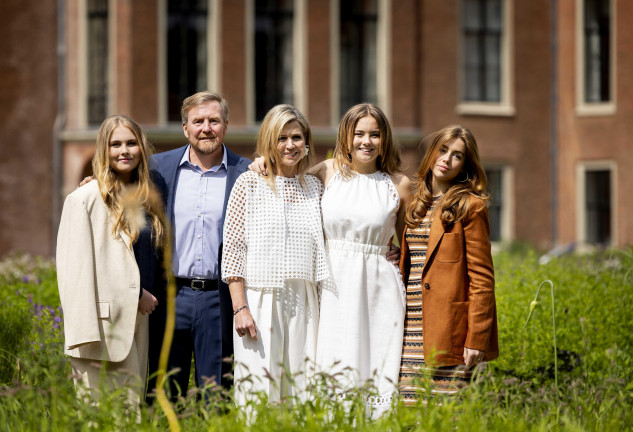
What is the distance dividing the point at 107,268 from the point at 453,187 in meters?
1.90

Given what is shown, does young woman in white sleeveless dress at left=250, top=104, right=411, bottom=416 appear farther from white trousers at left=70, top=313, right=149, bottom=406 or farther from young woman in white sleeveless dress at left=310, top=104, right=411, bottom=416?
white trousers at left=70, top=313, right=149, bottom=406

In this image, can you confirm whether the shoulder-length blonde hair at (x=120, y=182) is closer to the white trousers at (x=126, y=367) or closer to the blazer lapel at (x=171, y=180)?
the blazer lapel at (x=171, y=180)

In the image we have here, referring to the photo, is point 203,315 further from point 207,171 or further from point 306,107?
point 306,107

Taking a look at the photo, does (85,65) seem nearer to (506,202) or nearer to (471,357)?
(506,202)

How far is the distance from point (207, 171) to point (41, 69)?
51.3 ft

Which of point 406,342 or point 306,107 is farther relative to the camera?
point 306,107

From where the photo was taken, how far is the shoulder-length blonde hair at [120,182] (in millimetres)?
4680

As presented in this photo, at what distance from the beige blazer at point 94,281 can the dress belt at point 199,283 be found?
0.32 metres

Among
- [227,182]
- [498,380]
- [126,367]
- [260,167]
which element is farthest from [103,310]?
[498,380]

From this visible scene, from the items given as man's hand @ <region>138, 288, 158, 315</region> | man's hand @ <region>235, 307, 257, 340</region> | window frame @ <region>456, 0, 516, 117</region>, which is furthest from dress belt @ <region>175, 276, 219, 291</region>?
window frame @ <region>456, 0, 516, 117</region>

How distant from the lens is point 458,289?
15.5ft

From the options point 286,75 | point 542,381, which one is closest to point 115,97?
point 286,75

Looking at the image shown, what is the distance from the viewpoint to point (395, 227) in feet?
16.8

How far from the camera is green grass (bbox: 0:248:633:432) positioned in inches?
152
